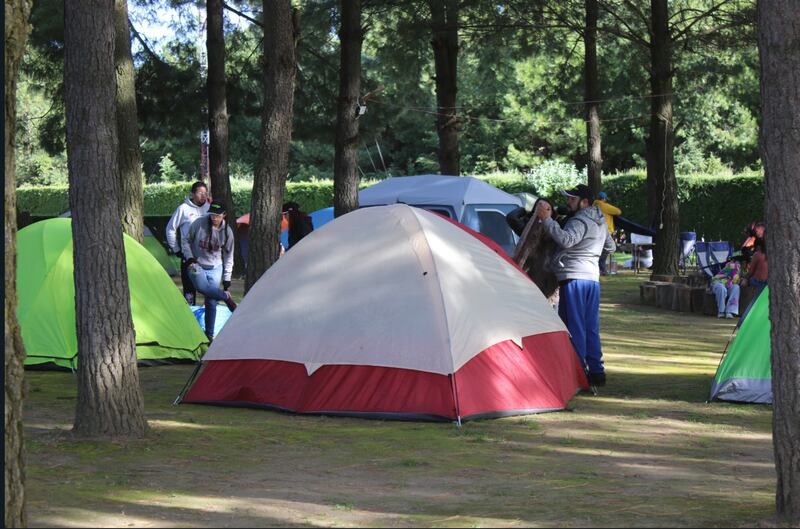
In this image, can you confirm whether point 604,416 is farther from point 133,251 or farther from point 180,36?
point 180,36

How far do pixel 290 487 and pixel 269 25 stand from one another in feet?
24.9

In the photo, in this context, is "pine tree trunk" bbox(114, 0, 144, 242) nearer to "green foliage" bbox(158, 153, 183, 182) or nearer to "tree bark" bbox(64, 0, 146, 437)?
"tree bark" bbox(64, 0, 146, 437)

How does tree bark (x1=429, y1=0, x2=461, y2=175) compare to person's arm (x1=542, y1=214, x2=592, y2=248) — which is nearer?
person's arm (x1=542, y1=214, x2=592, y2=248)

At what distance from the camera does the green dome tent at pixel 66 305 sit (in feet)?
40.0

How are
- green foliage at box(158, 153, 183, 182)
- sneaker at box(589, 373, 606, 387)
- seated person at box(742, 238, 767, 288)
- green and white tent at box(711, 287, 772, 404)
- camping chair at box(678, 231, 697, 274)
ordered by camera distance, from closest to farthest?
green and white tent at box(711, 287, 772, 404) → sneaker at box(589, 373, 606, 387) → seated person at box(742, 238, 767, 288) → camping chair at box(678, 231, 697, 274) → green foliage at box(158, 153, 183, 182)

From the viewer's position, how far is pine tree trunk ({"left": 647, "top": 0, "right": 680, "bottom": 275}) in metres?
23.6

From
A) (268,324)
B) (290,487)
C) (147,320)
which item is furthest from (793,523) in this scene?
(147,320)

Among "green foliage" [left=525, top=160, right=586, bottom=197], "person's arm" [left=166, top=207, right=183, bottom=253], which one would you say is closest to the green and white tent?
"person's arm" [left=166, top=207, right=183, bottom=253]

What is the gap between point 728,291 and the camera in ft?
63.6

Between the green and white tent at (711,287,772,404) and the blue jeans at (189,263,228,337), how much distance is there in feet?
18.3

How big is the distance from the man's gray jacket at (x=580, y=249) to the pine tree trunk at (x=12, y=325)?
6.48 m

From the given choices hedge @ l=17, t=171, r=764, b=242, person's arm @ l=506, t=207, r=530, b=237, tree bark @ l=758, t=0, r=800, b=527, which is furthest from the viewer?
hedge @ l=17, t=171, r=764, b=242

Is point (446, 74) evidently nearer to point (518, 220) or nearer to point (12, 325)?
point (518, 220)

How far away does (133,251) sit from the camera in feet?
42.1
